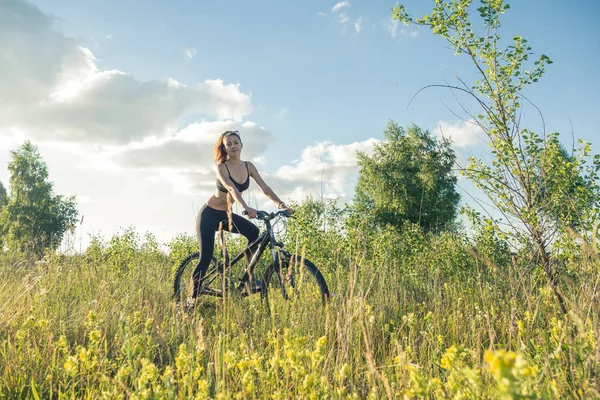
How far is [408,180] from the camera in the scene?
122 ft

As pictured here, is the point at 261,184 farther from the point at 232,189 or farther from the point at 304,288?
the point at 304,288

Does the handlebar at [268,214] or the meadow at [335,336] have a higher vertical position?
the handlebar at [268,214]

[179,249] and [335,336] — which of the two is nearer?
[335,336]

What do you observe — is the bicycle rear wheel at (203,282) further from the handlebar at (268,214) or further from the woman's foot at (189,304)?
the handlebar at (268,214)

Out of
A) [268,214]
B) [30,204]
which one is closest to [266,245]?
[268,214]

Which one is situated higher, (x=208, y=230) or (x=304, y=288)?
(x=208, y=230)

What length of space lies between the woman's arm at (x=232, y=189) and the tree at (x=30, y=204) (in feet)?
118

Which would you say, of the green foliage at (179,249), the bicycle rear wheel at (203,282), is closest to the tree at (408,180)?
the green foliage at (179,249)

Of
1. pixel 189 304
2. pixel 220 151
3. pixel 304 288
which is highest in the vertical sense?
pixel 220 151

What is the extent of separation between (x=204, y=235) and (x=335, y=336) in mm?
2786

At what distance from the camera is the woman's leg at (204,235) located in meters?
6.22

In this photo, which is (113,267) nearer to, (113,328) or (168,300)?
(168,300)

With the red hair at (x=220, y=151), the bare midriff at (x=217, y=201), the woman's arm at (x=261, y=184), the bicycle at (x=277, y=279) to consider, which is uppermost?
the red hair at (x=220, y=151)

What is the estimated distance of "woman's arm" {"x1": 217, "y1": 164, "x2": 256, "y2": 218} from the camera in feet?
17.5
